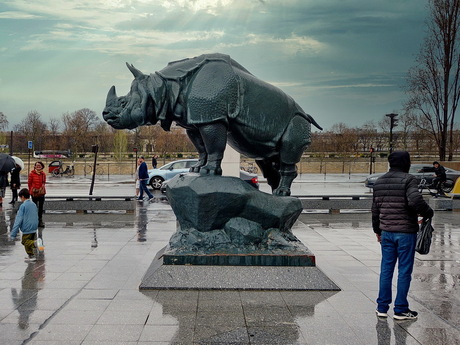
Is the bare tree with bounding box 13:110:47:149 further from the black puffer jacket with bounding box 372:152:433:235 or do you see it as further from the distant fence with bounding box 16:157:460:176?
the black puffer jacket with bounding box 372:152:433:235

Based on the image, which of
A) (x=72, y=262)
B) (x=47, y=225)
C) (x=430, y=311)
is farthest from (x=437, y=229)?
(x=47, y=225)

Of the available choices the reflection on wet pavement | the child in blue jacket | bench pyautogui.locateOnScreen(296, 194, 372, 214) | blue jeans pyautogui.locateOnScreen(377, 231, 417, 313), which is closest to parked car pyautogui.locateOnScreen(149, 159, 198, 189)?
bench pyautogui.locateOnScreen(296, 194, 372, 214)

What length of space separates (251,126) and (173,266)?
2.36 metres

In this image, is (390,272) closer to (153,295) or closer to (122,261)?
(153,295)

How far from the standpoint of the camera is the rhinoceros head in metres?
7.01

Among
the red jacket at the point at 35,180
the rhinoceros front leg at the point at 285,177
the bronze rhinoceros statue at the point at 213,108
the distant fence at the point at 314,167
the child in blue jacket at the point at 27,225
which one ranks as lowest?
the distant fence at the point at 314,167

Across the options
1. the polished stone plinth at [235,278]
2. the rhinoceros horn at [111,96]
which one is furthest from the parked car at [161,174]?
the polished stone plinth at [235,278]

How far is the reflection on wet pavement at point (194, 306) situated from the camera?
4.64 m

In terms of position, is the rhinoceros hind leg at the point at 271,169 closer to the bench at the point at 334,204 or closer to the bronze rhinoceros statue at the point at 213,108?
the bronze rhinoceros statue at the point at 213,108

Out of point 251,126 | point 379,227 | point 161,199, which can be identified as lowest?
point 161,199

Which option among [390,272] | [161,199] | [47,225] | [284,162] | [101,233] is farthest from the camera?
[161,199]

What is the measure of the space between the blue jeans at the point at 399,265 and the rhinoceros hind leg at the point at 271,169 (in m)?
2.93

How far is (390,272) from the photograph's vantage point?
5234 mm

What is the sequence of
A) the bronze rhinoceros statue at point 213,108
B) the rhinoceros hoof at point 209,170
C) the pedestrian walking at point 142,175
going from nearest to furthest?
the bronze rhinoceros statue at point 213,108 → the rhinoceros hoof at point 209,170 → the pedestrian walking at point 142,175
